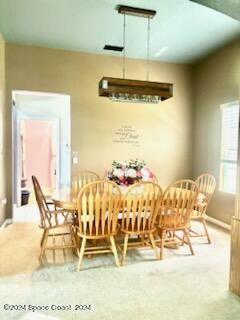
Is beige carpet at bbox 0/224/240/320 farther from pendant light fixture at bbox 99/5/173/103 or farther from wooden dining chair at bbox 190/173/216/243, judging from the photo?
pendant light fixture at bbox 99/5/173/103

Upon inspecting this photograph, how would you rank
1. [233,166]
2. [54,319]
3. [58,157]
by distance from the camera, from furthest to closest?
[58,157] → [233,166] → [54,319]

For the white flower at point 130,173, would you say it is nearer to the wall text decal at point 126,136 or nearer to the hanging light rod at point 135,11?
the wall text decal at point 126,136

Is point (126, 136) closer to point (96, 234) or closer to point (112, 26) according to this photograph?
point (112, 26)

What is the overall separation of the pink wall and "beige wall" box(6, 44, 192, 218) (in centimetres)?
382

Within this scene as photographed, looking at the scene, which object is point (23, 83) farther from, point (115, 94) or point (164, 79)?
point (164, 79)

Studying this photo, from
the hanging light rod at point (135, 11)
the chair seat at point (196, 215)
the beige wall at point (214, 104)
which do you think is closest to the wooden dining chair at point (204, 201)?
the chair seat at point (196, 215)

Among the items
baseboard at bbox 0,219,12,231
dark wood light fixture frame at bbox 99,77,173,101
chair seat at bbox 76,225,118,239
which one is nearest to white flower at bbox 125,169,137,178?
chair seat at bbox 76,225,118,239

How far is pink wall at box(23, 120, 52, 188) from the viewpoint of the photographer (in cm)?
836

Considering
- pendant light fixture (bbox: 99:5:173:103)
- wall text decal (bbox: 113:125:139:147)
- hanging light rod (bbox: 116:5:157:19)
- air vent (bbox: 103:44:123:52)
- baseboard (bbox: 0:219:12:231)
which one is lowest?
baseboard (bbox: 0:219:12:231)

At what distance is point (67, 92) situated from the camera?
4.80 meters

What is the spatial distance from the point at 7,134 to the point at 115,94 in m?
2.39

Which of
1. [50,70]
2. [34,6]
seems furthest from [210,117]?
[34,6]

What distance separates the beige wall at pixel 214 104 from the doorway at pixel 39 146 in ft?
8.81

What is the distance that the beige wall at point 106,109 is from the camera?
4.62 metres
